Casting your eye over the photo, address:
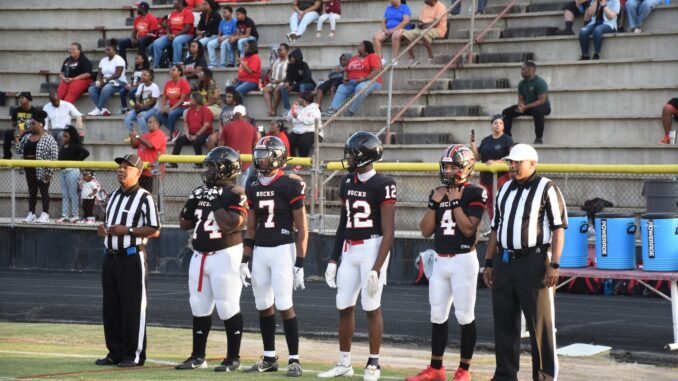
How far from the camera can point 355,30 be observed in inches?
980

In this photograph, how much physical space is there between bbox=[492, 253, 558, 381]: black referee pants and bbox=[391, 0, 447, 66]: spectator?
12991mm

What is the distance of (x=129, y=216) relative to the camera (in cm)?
1138

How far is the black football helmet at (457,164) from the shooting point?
10.5 metres

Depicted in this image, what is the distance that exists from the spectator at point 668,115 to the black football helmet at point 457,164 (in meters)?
→ 9.61

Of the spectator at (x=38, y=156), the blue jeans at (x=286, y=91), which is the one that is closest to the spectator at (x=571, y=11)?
the blue jeans at (x=286, y=91)

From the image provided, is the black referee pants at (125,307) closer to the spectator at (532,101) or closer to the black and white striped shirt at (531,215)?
the black and white striped shirt at (531,215)

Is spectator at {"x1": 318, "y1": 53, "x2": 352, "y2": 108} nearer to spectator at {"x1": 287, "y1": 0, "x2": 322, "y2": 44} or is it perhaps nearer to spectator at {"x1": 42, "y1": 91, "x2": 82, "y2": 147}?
spectator at {"x1": 287, "y1": 0, "x2": 322, "y2": 44}

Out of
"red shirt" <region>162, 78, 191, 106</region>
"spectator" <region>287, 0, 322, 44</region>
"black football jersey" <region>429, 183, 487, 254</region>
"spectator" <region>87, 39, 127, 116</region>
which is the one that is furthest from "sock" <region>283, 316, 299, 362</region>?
"spectator" <region>87, 39, 127, 116</region>

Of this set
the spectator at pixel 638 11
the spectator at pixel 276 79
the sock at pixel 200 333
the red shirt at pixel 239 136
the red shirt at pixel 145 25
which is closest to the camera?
the sock at pixel 200 333

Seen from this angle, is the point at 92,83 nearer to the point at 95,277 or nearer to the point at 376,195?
the point at 95,277

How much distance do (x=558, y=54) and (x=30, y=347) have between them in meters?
12.6

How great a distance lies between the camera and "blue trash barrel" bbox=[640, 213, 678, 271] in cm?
1248

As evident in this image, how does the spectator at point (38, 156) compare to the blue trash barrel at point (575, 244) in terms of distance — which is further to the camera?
the spectator at point (38, 156)

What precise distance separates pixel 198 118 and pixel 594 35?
7.09m
